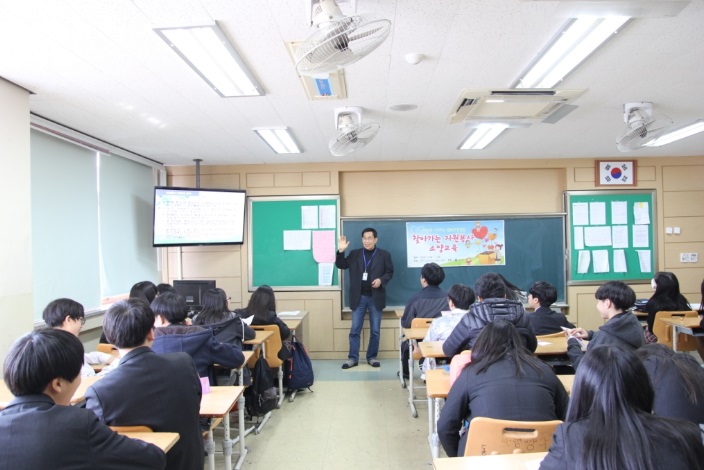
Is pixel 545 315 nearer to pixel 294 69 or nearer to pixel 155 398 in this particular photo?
pixel 294 69

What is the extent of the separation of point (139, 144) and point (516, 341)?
13.9 ft

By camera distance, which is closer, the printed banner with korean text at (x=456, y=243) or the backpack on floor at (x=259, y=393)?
the backpack on floor at (x=259, y=393)

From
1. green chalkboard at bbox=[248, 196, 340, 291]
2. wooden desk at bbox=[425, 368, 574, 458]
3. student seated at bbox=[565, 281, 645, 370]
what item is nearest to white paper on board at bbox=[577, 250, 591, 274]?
student seated at bbox=[565, 281, 645, 370]

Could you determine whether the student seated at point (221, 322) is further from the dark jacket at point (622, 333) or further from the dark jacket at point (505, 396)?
the dark jacket at point (622, 333)

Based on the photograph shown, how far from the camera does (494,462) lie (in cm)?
142

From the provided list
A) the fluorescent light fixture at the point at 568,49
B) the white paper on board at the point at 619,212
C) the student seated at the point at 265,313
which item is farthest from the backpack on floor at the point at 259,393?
the white paper on board at the point at 619,212

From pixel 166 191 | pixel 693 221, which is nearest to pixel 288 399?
pixel 166 191

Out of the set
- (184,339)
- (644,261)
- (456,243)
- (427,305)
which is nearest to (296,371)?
(427,305)

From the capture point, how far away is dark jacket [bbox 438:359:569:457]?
167 cm

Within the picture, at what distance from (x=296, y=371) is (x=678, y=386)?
3272 mm

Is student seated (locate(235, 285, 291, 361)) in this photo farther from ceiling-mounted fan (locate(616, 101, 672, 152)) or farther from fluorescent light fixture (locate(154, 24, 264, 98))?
ceiling-mounted fan (locate(616, 101, 672, 152))

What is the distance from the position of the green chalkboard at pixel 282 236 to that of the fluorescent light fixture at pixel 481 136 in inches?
72.4

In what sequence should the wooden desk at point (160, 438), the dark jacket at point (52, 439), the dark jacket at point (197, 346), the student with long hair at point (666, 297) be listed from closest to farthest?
the dark jacket at point (52, 439), the wooden desk at point (160, 438), the dark jacket at point (197, 346), the student with long hair at point (666, 297)

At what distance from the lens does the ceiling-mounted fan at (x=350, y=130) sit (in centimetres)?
330
